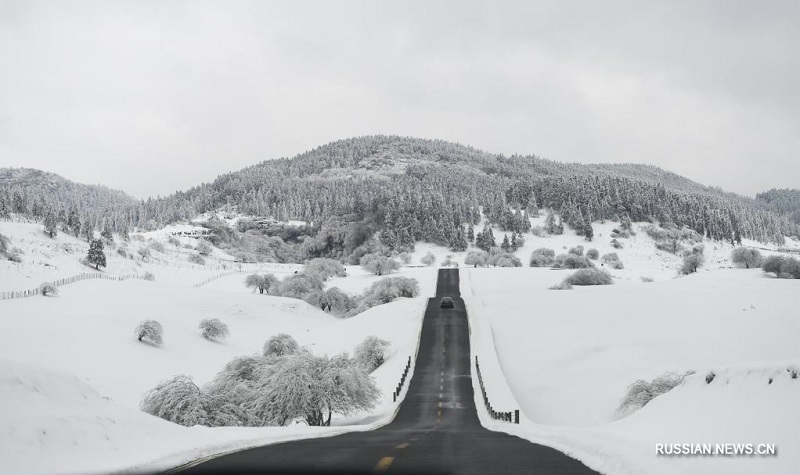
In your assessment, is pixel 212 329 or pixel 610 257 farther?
pixel 610 257

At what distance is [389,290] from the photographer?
302ft

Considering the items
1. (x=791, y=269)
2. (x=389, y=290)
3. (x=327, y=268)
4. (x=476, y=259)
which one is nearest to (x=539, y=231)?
(x=476, y=259)

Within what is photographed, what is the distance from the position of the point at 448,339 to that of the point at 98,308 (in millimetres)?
38298

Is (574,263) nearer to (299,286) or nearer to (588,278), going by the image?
(588,278)

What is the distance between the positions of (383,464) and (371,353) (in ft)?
146

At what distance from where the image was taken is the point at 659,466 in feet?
29.6

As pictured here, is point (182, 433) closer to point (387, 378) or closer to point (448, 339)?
point (387, 378)

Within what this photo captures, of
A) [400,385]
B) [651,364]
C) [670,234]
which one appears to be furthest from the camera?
[670,234]

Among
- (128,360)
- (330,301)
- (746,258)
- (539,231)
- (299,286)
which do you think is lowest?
(128,360)

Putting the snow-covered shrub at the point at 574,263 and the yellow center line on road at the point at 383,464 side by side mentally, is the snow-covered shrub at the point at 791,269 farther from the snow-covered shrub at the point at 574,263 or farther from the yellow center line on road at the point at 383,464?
the yellow center line on road at the point at 383,464

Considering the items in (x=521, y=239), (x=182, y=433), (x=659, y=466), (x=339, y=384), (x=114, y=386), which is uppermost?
(x=521, y=239)

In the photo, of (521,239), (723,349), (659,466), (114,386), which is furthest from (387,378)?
(521,239)

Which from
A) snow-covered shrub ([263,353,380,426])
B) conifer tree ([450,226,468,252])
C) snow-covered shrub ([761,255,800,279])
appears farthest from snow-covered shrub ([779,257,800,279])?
conifer tree ([450,226,468,252])

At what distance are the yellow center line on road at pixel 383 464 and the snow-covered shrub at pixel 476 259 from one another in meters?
139
